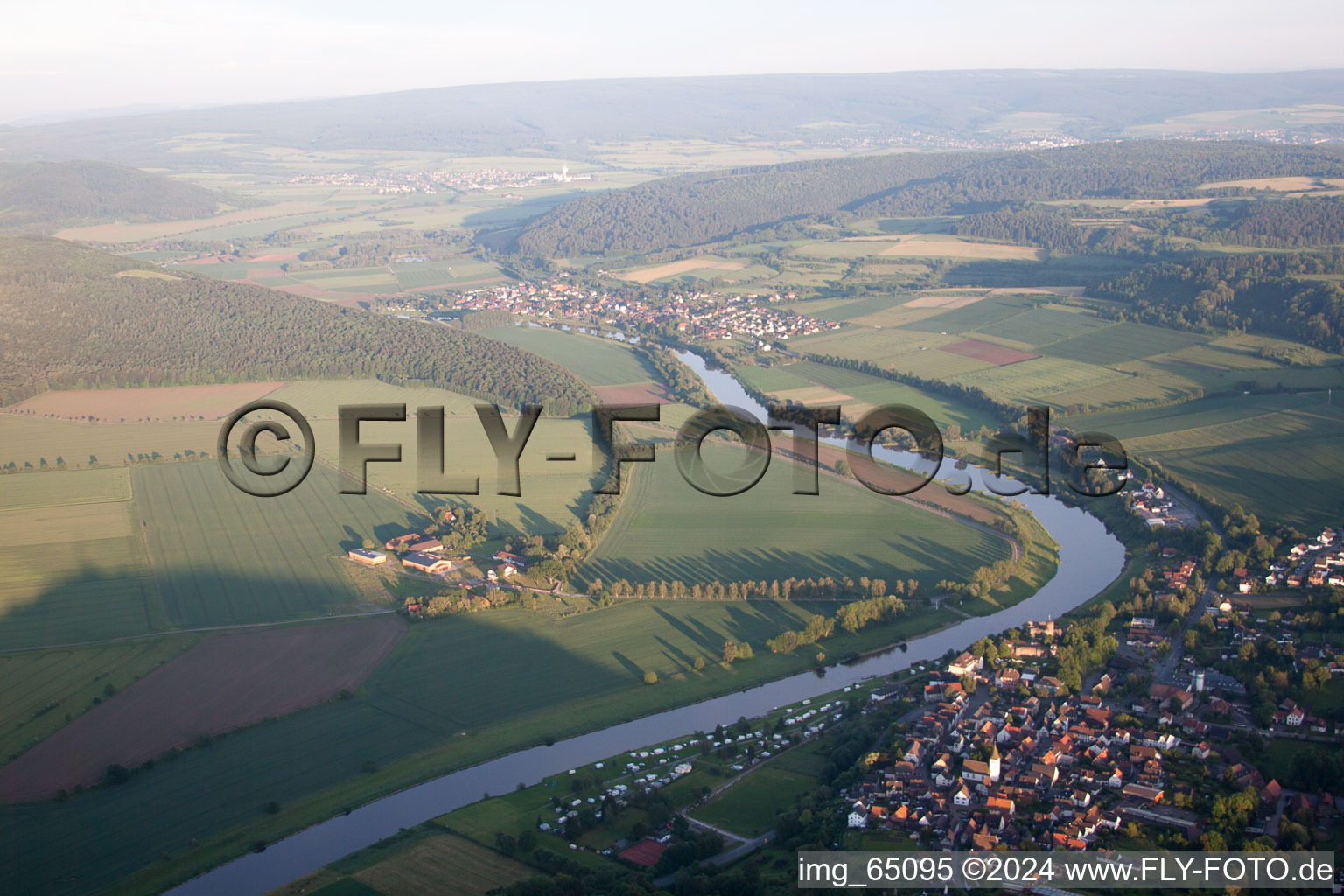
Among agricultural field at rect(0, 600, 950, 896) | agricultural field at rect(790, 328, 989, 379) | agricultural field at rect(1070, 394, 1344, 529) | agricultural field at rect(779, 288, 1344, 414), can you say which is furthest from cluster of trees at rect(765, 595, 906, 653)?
agricultural field at rect(790, 328, 989, 379)

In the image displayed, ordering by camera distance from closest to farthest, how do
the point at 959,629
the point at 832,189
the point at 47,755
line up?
the point at 47,755, the point at 959,629, the point at 832,189

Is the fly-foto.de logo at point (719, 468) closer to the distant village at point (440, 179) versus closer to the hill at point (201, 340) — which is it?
the hill at point (201, 340)

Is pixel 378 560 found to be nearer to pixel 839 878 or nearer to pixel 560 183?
pixel 839 878

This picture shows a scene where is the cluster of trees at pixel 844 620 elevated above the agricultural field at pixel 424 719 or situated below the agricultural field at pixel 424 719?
above

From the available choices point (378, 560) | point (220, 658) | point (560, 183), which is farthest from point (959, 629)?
point (560, 183)

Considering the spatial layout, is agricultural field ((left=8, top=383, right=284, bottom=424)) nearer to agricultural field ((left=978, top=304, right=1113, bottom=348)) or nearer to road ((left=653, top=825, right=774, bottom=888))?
road ((left=653, top=825, right=774, bottom=888))

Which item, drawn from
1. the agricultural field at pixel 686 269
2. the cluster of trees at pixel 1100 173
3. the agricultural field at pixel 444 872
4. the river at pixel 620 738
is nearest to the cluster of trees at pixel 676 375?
the river at pixel 620 738

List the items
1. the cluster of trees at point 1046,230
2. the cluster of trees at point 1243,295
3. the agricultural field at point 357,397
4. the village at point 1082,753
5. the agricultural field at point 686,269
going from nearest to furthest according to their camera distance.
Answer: the village at point 1082,753 → the agricultural field at point 357,397 → the cluster of trees at point 1243,295 → the cluster of trees at point 1046,230 → the agricultural field at point 686,269
